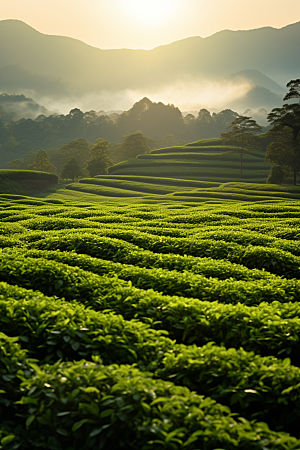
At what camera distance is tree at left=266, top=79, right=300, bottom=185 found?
42812 mm

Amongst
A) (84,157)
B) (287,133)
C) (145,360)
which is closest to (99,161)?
(84,157)

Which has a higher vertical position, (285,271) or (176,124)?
(176,124)

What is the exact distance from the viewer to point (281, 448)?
302 centimetres

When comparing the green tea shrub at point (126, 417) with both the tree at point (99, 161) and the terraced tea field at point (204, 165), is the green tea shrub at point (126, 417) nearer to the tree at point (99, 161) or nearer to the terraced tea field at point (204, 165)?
the terraced tea field at point (204, 165)

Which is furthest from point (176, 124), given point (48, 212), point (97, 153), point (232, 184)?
point (48, 212)

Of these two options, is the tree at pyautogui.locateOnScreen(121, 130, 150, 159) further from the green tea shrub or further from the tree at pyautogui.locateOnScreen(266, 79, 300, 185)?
the green tea shrub

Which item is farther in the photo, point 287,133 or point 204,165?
point 204,165

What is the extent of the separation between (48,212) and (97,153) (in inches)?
2108

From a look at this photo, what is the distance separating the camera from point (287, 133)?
1829 inches

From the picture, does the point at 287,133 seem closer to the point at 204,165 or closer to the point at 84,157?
the point at 204,165

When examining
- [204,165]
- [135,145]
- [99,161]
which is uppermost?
[135,145]

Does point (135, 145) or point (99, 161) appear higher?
point (135, 145)

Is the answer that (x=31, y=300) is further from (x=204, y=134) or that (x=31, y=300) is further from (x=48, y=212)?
(x=204, y=134)

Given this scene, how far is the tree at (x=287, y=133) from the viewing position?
42.8 metres
